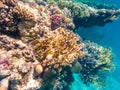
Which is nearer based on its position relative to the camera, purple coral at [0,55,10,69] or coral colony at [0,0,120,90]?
purple coral at [0,55,10,69]

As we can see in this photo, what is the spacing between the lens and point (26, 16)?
665cm

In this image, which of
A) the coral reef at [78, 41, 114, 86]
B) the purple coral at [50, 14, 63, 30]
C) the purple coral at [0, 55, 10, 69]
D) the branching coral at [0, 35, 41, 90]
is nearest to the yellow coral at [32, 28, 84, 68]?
the branching coral at [0, 35, 41, 90]

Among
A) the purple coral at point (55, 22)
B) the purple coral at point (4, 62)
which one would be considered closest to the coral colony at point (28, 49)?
the purple coral at point (4, 62)

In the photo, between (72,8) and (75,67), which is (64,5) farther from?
(75,67)

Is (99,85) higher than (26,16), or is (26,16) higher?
(99,85)

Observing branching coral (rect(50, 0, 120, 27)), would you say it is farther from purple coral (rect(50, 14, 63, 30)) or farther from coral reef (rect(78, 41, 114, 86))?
purple coral (rect(50, 14, 63, 30))

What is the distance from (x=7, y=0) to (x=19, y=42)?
48.9 inches

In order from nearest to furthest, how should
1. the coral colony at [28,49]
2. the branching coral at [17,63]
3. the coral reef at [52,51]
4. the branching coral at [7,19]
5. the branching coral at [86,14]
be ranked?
the branching coral at [17,63] < the coral colony at [28,49] < the branching coral at [7,19] < the coral reef at [52,51] < the branching coral at [86,14]

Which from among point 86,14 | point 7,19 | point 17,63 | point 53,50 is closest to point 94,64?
point 86,14

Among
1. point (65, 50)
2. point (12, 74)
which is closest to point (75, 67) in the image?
point (65, 50)

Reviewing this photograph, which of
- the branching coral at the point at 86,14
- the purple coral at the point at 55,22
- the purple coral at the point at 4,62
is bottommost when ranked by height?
the purple coral at the point at 4,62

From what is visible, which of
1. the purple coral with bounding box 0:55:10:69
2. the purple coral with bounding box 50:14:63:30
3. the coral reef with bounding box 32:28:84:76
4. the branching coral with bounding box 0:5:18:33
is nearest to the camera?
the purple coral with bounding box 0:55:10:69

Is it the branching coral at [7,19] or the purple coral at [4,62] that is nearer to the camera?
the purple coral at [4,62]

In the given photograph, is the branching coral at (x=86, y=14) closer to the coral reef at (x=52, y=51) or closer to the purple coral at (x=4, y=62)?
the coral reef at (x=52, y=51)
